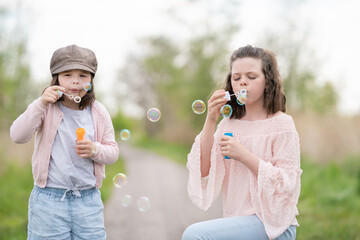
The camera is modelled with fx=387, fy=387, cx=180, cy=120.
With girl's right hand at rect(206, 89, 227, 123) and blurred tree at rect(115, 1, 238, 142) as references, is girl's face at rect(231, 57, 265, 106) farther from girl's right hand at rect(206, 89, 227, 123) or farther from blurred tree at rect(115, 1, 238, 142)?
blurred tree at rect(115, 1, 238, 142)

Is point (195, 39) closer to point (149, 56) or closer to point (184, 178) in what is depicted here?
point (149, 56)

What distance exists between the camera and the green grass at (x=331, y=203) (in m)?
4.23

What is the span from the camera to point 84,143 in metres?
2.25

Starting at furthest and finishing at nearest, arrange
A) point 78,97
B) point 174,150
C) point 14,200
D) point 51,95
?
1. point 174,150
2. point 14,200
3. point 78,97
4. point 51,95

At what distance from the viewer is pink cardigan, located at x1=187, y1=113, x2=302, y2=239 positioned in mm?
2064

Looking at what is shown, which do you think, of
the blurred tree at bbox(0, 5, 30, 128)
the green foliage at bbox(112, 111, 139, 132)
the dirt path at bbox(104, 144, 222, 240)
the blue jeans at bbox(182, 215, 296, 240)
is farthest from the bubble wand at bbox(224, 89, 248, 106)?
the green foliage at bbox(112, 111, 139, 132)

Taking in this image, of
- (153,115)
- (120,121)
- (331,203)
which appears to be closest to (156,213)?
(331,203)

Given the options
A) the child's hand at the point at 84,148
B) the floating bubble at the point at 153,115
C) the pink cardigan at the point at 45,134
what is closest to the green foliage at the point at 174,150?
the floating bubble at the point at 153,115

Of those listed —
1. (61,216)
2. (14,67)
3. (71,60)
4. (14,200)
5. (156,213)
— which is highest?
(14,67)

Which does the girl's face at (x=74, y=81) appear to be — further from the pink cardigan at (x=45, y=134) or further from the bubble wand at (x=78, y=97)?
the pink cardigan at (x=45, y=134)

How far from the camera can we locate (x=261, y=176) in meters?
2.06

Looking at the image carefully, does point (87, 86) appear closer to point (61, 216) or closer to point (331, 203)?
point (61, 216)

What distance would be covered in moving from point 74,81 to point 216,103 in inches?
34.7

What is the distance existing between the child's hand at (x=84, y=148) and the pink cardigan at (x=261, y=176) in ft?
2.04
